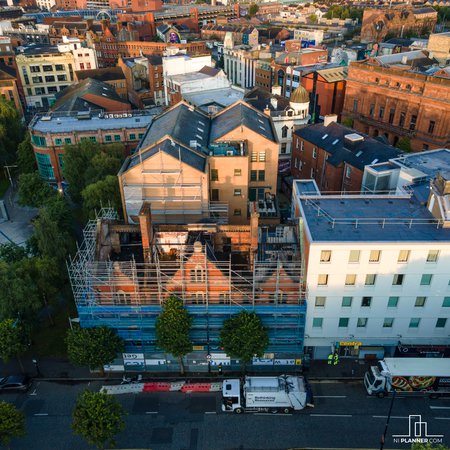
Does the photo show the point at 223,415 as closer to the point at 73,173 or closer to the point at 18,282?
the point at 18,282

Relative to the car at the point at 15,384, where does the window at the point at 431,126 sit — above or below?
above

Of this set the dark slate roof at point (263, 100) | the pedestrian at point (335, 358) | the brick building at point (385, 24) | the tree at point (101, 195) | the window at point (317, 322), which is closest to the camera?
the window at point (317, 322)

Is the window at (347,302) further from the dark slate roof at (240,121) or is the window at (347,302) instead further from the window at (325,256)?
the dark slate roof at (240,121)

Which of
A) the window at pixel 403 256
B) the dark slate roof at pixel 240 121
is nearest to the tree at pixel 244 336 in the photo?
the window at pixel 403 256

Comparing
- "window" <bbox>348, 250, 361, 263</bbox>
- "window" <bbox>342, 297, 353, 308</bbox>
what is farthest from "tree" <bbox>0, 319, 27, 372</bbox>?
"window" <bbox>348, 250, 361, 263</bbox>

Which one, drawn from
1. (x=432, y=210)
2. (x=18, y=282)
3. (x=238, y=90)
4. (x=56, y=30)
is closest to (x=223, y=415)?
(x=18, y=282)

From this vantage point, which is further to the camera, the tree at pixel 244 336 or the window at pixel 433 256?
the tree at pixel 244 336
